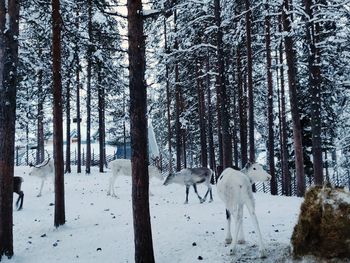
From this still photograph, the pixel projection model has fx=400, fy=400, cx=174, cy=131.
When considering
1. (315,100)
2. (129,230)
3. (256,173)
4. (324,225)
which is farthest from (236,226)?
(315,100)

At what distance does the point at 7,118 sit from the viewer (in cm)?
936

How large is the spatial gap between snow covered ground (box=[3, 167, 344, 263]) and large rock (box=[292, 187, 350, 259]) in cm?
69

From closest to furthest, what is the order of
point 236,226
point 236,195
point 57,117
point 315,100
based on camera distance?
point 236,226 → point 236,195 → point 57,117 → point 315,100

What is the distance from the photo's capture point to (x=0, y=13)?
963 cm

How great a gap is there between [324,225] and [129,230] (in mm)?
6074

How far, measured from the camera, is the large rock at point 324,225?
6043 millimetres

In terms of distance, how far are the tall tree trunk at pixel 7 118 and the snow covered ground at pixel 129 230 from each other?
2.50 ft

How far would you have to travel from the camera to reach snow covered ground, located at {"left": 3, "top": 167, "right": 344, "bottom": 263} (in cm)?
827

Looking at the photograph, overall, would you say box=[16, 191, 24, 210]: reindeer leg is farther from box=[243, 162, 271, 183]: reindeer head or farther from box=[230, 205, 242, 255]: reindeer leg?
box=[230, 205, 242, 255]: reindeer leg

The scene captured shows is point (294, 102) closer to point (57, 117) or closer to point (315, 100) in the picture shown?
point (315, 100)

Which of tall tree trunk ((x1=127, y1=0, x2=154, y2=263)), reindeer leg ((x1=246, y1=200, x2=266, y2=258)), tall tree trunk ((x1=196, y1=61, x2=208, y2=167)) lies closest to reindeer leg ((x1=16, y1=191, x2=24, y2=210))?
tall tree trunk ((x1=127, y1=0, x2=154, y2=263))

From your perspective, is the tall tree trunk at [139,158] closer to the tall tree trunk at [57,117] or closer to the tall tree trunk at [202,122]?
the tall tree trunk at [57,117]

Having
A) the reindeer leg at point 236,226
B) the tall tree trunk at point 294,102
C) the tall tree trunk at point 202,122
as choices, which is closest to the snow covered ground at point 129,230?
the reindeer leg at point 236,226

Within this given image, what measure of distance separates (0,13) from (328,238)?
28.4 ft
